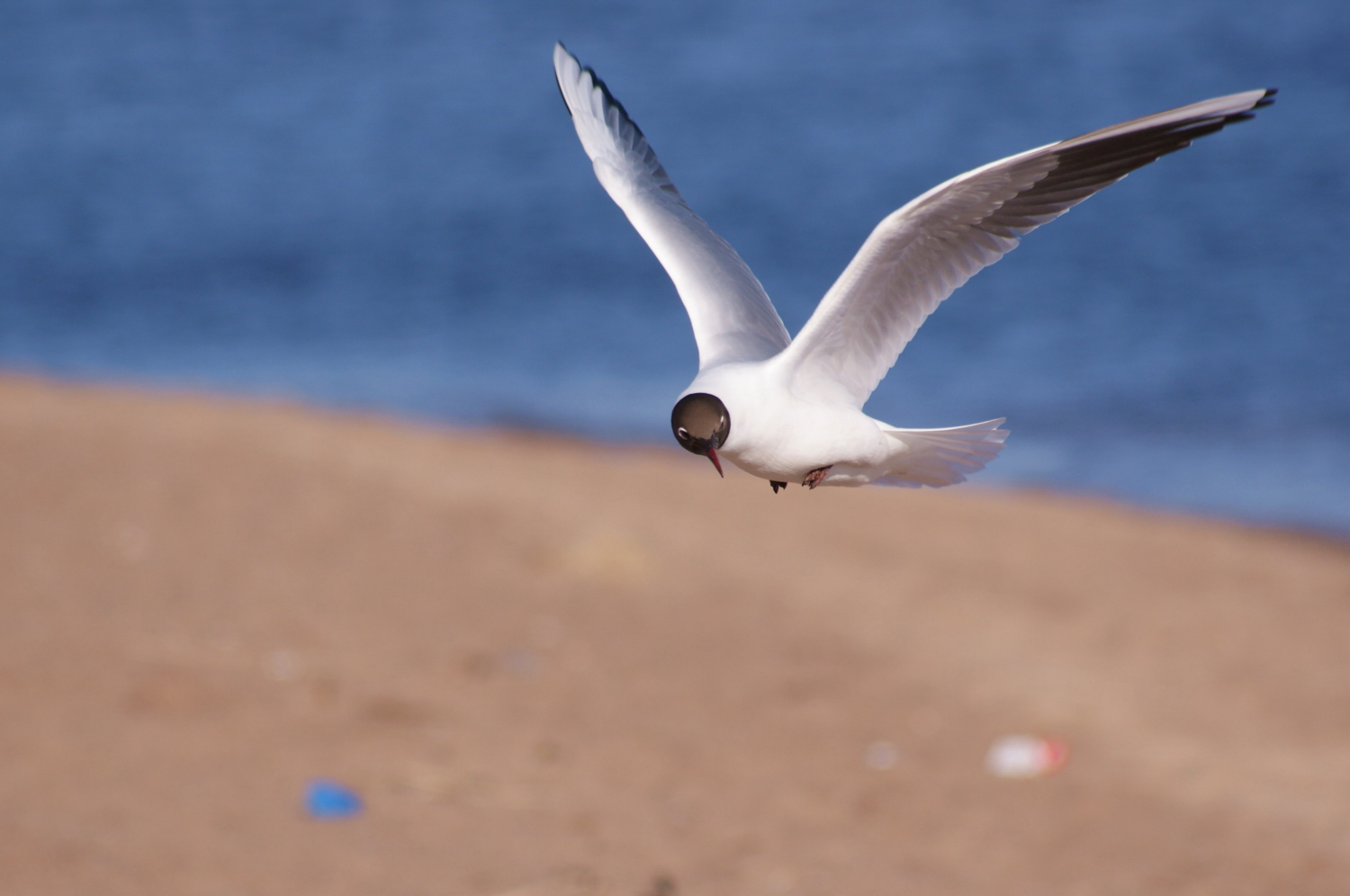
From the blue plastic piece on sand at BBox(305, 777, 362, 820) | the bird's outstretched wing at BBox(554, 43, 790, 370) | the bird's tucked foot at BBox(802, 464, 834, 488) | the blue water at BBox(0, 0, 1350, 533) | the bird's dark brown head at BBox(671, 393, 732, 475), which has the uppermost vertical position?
the blue water at BBox(0, 0, 1350, 533)

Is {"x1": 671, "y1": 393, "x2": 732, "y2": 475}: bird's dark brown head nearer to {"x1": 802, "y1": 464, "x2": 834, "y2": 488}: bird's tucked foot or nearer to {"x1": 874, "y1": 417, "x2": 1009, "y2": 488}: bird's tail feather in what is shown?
{"x1": 802, "y1": 464, "x2": 834, "y2": 488}: bird's tucked foot

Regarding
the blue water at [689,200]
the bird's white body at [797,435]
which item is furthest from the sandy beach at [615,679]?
the blue water at [689,200]

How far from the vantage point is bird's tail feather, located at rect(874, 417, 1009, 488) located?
403 centimetres

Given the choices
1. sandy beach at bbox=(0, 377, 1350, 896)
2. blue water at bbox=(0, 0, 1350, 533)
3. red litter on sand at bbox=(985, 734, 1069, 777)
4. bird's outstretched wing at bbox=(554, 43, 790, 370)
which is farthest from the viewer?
blue water at bbox=(0, 0, 1350, 533)

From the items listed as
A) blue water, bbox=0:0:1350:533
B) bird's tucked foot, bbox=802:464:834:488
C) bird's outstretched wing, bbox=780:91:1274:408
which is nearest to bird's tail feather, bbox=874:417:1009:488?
bird's outstretched wing, bbox=780:91:1274:408

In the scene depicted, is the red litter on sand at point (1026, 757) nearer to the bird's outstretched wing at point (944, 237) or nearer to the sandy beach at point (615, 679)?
the sandy beach at point (615, 679)

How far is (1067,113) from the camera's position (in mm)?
19312

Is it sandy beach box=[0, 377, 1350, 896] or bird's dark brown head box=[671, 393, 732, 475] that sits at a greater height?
sandy beach box=[0, 377, 1350, 896]

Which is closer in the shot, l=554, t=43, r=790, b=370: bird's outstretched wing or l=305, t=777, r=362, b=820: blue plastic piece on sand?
l=554, t=43, r=790, b=370: bird's outstretched wing

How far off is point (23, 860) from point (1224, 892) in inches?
165

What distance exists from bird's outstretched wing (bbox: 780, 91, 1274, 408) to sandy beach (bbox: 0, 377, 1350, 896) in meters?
2.26

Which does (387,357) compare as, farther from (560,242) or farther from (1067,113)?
(1067,113)

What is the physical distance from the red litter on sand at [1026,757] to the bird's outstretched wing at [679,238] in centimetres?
288

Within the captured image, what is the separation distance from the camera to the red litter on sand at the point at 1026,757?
648cm
